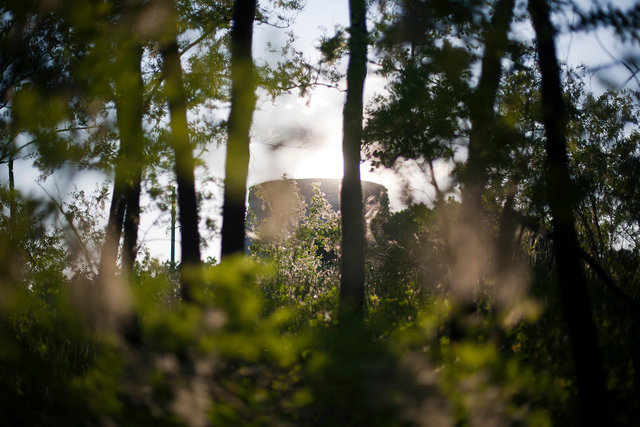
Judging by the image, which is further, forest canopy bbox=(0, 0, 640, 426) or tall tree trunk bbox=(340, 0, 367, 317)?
tall tree trunk bbox=(340, 0, 367, 317)

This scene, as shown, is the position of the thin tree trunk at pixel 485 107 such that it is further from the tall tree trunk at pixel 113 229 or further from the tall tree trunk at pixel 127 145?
the tall tree trunk at pixel 113 229

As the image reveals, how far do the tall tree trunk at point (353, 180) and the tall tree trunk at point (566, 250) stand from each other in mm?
4307

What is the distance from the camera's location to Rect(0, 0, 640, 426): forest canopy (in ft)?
8.70

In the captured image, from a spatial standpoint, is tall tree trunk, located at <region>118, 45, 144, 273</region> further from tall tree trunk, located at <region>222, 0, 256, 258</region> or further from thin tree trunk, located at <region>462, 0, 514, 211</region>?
thin tree trunk, located at <region>462, 0, 514, 211</region>

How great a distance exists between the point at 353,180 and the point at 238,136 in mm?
2743

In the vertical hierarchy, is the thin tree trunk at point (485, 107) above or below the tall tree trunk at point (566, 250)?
above

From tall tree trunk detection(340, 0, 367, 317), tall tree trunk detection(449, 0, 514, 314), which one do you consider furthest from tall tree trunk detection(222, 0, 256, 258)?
tall tree trunk detection(449, 0, 514, 314)

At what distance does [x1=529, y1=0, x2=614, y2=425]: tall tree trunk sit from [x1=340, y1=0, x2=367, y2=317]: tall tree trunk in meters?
4.31

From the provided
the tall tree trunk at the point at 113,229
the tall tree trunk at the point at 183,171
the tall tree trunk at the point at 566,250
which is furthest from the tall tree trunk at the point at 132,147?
the tall tree trunk at the point at 566,250

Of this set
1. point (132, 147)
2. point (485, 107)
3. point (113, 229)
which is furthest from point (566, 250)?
point (113, 229)

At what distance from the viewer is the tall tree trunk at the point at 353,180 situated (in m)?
8.84

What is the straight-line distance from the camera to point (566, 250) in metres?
4.43

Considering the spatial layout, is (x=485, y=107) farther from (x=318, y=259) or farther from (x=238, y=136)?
(x=318, y=259)

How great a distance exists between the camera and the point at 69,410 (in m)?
4.63
